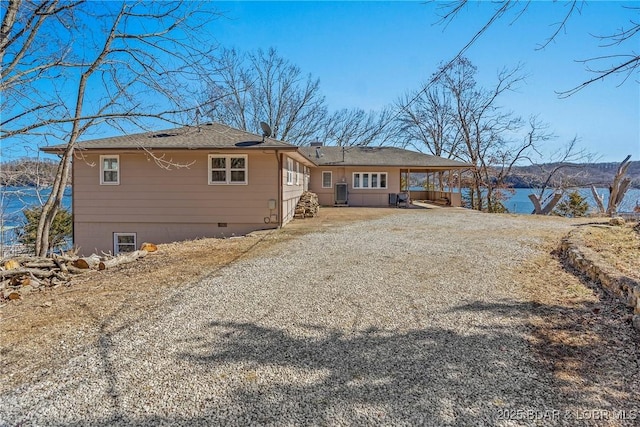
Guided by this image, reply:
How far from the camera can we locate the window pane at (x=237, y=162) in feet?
34.0

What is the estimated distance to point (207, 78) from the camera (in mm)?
5766

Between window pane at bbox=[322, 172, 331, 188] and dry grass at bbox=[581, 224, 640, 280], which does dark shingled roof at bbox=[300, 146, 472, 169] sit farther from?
dry grass at bbox=[581, 224, 640, 280]

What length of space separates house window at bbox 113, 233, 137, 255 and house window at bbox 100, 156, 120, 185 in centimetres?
163

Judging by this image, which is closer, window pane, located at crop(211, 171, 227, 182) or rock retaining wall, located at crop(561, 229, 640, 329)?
rock retaining wall, located at crop(561, 229, 640, 329)

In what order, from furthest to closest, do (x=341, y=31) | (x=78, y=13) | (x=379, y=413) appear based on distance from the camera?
(x=341, y=31), (x=78, y=13), (x=379, y=413)

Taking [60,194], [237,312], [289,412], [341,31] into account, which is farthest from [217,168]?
[289,412]

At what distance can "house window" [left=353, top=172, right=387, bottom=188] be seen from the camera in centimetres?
2002

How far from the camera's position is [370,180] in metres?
20.1

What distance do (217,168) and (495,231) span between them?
27.1 ft

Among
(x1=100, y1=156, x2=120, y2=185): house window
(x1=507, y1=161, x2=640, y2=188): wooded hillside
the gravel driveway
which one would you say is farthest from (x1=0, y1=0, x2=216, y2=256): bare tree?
(x1=507, y1=161, x2=640, y2=188): wooded hillside

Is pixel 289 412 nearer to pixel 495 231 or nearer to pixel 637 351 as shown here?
pixel 637 351

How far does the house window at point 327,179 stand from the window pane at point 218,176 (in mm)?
10008

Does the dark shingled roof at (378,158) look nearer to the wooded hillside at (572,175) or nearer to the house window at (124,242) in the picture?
Answer: the wooded hillside at (572,175)

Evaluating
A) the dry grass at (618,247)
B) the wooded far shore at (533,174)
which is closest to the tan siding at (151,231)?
the wooded far shore at (533,174)
